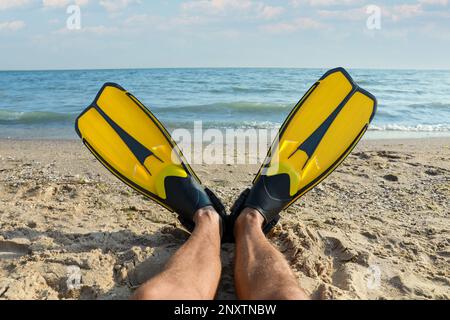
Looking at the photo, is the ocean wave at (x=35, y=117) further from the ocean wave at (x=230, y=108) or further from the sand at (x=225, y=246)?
the sand at (x=225, y=246)

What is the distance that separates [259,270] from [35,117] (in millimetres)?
6077

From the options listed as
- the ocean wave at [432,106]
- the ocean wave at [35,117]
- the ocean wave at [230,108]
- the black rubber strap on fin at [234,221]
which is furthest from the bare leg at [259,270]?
the ocean wave at [432,106]

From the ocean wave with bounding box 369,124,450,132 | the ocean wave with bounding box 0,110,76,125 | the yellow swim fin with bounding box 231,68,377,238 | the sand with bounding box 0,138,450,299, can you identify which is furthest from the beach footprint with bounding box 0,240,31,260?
the ocean wave with bounding box 369,124,450,132

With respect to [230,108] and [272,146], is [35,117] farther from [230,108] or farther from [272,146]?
[272,146]

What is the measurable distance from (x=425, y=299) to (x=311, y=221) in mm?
794

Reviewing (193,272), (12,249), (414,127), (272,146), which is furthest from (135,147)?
(414,127)

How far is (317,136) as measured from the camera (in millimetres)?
2660

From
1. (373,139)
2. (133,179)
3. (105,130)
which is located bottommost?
(373,139)

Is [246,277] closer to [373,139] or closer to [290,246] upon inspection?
[290,246]

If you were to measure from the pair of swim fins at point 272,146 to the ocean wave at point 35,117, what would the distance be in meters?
4.03

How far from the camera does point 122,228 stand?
7.11ft

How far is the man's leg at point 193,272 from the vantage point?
1.33 m

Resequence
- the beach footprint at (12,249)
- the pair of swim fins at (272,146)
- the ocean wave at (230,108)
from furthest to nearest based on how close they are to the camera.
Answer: the ocean wave at (230,108)
the pair of swim fins at (272,146)
the beach footprint at (12,249)

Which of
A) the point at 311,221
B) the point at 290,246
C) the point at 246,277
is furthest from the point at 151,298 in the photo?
the point at 311,221
